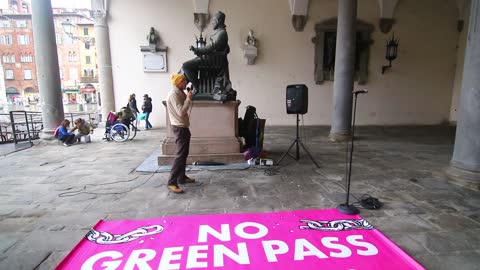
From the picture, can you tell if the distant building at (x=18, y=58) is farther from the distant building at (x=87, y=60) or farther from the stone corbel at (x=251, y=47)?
the stone corbel at (x=251, y=47)

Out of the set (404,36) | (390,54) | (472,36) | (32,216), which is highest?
(404,36)

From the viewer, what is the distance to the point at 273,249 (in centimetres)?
238

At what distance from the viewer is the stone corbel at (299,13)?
33.7ft

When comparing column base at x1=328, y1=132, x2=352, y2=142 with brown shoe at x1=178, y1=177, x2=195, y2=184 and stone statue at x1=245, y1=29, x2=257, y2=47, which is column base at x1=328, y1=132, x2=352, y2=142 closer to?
stone statue at x1=245, y1=29, x2=257, y2=47

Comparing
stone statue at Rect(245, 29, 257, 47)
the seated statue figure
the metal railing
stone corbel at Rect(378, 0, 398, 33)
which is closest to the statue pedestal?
the seated statue figure

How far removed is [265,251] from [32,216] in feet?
8.33

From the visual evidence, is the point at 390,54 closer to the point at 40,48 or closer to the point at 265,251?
the point at 265,251

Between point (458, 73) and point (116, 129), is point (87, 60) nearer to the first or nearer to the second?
point (116, 129)

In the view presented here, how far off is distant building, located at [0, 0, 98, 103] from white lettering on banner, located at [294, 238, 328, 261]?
42675mm

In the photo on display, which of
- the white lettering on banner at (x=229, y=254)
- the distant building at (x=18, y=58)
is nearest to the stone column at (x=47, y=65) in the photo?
the white lettering on banner at (x=229, y=254)

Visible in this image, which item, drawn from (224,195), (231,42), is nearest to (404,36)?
(231,42)

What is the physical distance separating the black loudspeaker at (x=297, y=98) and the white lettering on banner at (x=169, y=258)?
3.41m

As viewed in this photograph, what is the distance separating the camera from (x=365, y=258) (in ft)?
7.41

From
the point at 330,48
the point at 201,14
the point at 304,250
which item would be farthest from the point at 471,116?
the point at 201,14
